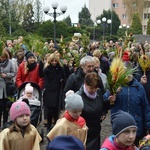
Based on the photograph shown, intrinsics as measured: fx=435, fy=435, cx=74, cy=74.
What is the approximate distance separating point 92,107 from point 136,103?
70cm

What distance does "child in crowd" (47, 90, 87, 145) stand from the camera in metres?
5.38

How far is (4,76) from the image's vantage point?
922 centimetres

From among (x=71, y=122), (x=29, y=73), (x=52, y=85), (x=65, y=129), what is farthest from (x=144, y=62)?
(x=65, y=129)

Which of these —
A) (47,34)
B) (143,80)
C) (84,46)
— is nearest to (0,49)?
(143,80)

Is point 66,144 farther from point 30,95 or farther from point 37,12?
point 37,12

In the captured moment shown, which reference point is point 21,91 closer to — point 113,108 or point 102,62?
point 113,108

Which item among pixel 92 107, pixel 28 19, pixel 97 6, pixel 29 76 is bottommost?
pixel 92 107

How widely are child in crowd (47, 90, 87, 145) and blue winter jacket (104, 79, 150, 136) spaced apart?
1.02 metres

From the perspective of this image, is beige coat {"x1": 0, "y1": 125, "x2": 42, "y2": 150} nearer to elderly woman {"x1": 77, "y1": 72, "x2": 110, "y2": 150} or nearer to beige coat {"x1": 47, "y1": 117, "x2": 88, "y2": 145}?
beige coat {"x1": 47, "y1": 117, "x2": 88, "y2": 145}

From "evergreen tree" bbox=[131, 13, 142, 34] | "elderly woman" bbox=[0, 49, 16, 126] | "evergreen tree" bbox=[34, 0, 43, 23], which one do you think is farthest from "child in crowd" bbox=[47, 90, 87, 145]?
"evergreen tree" bbox=[131, 13, 142, 34]

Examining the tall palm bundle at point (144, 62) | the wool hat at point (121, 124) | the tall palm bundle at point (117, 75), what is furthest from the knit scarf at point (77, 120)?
the tall palm bundle at point (144, 62)

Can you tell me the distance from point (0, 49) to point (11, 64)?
63 centimetres

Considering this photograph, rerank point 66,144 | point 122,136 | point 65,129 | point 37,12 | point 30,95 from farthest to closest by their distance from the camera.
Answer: point 37,12, point 30,95, point 65,129, point 122,136, point 66,144

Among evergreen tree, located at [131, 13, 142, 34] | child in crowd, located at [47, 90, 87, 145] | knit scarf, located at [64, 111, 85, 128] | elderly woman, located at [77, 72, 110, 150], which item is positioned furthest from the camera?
evergreen tree, located at [131, 13, 142, 34]
